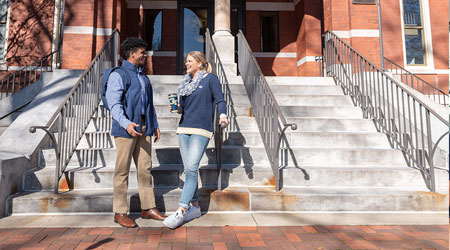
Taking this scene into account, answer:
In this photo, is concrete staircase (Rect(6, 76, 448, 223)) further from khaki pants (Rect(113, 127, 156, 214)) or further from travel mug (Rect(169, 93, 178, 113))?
travel mug (Rect(169, 93, 178, 113))

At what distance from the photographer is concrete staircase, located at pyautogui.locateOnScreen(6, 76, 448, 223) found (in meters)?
3.08

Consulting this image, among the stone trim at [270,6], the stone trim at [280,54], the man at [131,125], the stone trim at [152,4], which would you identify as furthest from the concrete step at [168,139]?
the stone trim at [270,6]

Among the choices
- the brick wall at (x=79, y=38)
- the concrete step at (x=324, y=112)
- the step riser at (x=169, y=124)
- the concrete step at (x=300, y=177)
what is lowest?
the concrete step at (x=300, y=177)

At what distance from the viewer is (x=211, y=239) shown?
7.68ft

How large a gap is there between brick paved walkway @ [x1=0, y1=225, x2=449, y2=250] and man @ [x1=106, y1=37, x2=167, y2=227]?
0.91 ft

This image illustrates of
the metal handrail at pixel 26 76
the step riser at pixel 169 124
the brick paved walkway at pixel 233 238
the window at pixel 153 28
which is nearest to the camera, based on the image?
the brick paved walkway at pixel 233 238

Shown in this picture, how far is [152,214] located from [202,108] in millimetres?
1232

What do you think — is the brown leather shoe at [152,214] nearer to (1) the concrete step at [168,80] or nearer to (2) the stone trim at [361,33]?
(1) the concrete step at [168,80]

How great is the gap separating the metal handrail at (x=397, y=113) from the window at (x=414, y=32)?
14.6 feet

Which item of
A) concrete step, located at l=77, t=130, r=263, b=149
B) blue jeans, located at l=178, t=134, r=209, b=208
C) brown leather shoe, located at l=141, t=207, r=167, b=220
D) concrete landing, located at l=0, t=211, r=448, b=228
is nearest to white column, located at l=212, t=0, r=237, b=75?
concrete step, located at l=77, t=130, r=263, b=149

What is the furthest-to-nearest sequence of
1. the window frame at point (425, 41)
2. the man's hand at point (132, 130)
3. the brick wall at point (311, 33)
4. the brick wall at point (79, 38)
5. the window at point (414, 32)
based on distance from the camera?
the brick wall at point (311, 33), the window at point (414, 32), the window frame at point (425, 41), the brick wall at point (79, 38), the man's hand at point (132, 130)

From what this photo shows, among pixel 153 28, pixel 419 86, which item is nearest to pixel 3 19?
pixel 153 28

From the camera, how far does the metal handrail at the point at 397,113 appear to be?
3.57m

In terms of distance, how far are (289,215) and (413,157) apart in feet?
7.48
